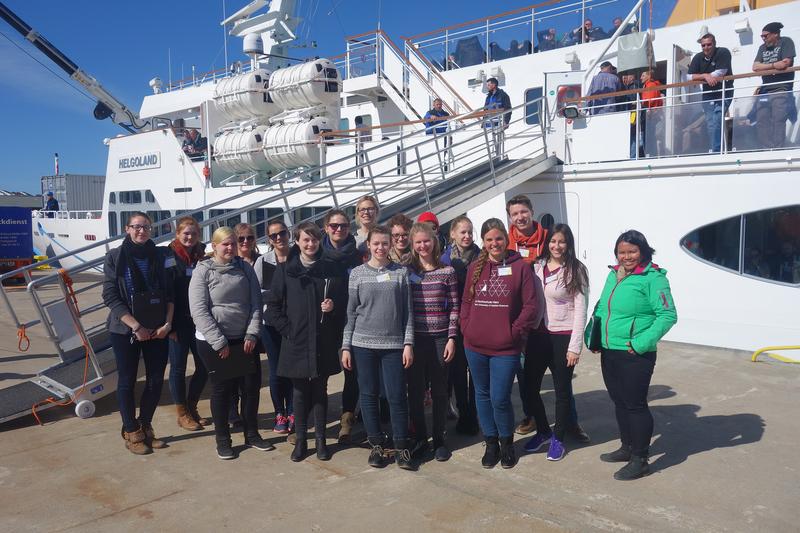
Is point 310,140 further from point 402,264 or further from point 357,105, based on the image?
point 402,264

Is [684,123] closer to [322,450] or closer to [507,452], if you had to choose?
[507,452]

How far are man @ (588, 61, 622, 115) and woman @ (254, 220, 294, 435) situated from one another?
5.93 meters

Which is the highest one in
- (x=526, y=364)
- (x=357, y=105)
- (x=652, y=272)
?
(x=357, y=105)

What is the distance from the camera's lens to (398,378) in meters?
4.46

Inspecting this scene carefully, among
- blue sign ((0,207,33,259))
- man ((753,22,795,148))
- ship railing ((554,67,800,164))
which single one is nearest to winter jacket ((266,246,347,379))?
ship railing ((554,67,800,164))

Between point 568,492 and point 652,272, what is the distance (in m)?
1.55

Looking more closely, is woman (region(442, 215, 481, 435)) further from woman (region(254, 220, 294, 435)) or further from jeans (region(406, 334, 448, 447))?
woman (region(254, 220, 294, 435))

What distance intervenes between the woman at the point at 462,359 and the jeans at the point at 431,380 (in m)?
0.45

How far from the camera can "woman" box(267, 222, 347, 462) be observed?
4.56 m

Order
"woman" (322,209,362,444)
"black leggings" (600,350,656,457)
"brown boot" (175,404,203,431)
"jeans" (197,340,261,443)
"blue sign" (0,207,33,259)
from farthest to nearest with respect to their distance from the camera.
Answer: "blue sign" (0,207,33,259) < "brown boot" (175,404,203,431) < "woman" (322,209,362,444) < "jeans" (197,340,261,443) < "black leggings" (600,350,656,457)

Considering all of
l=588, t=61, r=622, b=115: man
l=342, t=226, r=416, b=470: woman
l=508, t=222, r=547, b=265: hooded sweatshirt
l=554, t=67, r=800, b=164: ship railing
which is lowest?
l=342, t=226, r=416, b=470: woman

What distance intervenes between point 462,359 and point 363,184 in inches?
277

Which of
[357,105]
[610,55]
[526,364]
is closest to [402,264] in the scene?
[526,364]

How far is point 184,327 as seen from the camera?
535 cm
